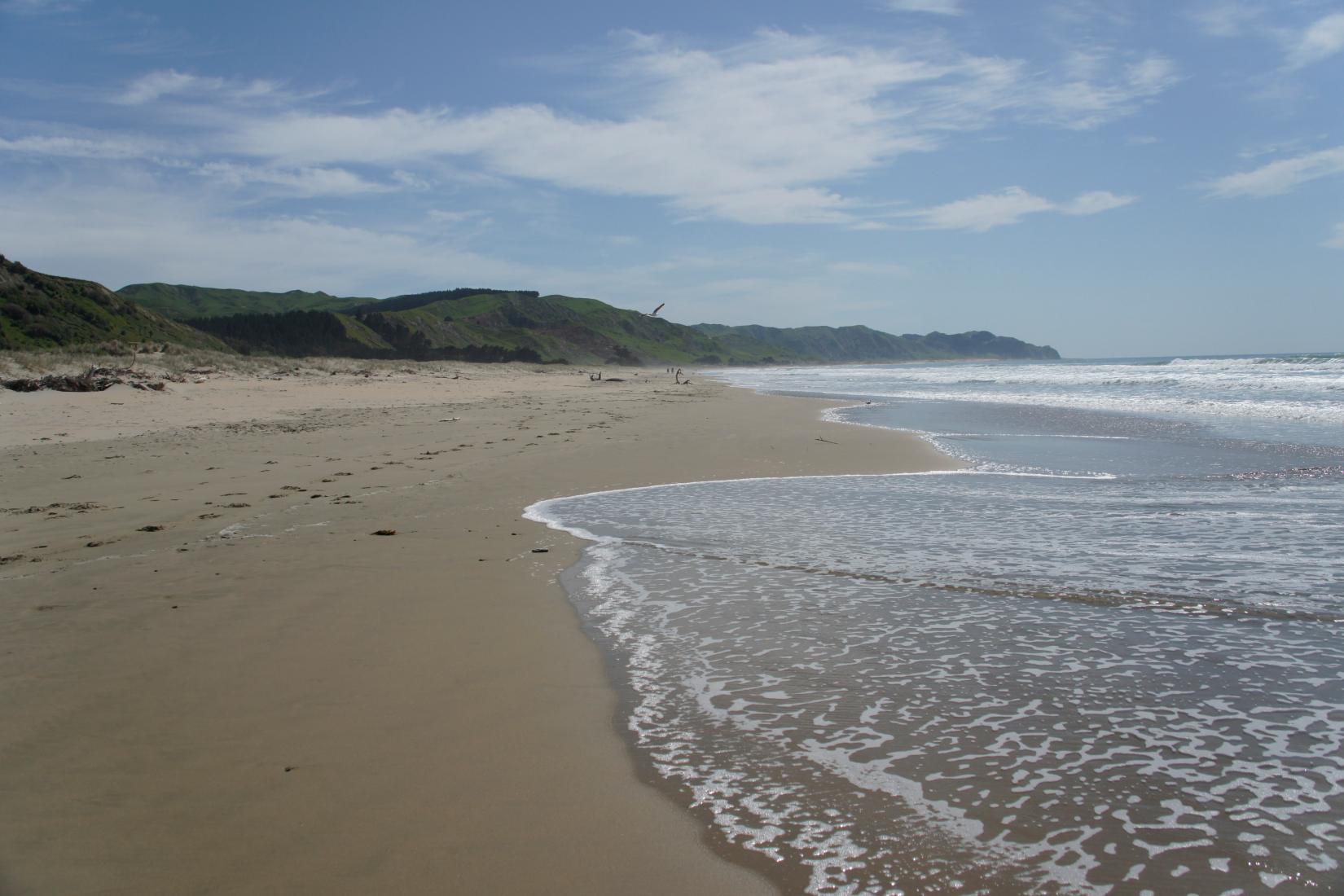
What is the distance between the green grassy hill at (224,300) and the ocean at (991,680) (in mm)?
145836

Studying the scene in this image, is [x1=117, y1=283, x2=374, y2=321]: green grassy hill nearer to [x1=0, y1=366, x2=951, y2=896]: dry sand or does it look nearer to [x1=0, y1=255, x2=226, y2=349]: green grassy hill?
[x1=0, y1=255, x2=226, y2=349]: green grassy hill

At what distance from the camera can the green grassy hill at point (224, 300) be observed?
141 meters

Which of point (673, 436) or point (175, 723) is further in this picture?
point (673, 436)

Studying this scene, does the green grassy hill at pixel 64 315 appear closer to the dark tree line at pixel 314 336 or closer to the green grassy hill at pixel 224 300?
the dark tree line at pixel 314 336

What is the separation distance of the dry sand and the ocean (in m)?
0.36

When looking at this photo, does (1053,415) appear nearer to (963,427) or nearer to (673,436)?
(963,427)

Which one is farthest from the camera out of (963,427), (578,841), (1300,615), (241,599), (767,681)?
(963,427)

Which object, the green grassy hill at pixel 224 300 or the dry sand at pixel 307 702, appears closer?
the dry sand at pixel 307 702

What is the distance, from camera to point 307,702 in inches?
146

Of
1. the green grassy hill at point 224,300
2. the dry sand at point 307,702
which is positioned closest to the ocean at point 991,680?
the dry sand at point 307,702

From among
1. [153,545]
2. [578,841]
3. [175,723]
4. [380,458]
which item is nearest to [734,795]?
[578,841]

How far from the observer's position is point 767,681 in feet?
13.2

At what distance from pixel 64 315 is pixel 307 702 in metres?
50.8

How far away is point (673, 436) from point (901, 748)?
1297cm
